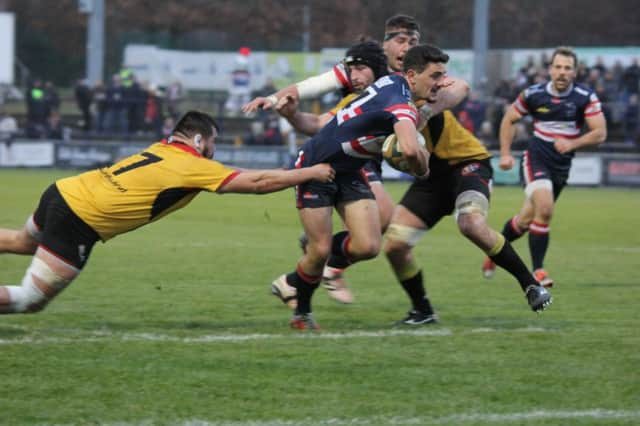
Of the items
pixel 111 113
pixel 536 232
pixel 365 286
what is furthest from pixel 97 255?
pixel 111 113

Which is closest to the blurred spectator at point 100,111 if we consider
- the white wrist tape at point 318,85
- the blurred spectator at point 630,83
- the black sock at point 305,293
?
the blurred spectator at point 630,83

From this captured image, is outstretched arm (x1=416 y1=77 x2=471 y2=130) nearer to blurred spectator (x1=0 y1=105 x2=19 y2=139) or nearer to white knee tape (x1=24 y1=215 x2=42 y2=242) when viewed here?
white knee tape (x1=24 y1=215 x2=42 y2=242)

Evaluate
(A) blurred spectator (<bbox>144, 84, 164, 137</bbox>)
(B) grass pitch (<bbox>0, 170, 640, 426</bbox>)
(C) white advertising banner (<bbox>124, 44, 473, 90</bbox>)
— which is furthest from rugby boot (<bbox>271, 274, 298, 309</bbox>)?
(C) white advertising banner (<bbox>124, 44, 473, 90</bbox>)

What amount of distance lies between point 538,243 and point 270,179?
14.5 feet

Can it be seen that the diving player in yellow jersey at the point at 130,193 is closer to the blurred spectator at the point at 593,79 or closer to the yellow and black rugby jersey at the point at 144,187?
the yellow and black rugby jersey at the point at 144,187

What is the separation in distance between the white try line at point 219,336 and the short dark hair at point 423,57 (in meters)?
1.63

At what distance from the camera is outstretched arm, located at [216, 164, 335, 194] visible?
691cm

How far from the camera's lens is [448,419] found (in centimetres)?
531

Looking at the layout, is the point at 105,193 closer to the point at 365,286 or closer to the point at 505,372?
the point at 505,372

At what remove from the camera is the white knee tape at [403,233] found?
816cm

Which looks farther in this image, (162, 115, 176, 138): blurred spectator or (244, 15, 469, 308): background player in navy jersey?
(162, 115, 176, 138): blurred spectator

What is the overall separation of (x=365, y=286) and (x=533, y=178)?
2013mm

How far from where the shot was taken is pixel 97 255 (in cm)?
1215

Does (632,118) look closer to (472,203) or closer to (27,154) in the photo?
(27,154)
